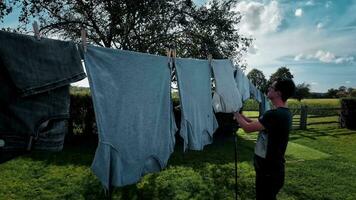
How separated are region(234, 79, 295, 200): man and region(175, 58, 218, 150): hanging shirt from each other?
0.77 meters

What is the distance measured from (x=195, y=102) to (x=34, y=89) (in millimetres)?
2292

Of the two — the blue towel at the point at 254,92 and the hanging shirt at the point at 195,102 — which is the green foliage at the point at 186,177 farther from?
the hanging shirt at the point at 195,102

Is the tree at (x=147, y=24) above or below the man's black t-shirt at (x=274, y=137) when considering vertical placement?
above

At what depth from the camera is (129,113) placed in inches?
133

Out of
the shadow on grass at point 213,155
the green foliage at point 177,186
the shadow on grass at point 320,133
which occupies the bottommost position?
the green foliage at point 177,186

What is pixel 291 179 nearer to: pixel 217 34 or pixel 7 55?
pixel 217 34

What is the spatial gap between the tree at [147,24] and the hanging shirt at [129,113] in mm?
6863

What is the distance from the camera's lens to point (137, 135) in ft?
11.3

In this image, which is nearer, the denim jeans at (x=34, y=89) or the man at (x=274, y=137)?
the denim jeans at (x=34, y=89)

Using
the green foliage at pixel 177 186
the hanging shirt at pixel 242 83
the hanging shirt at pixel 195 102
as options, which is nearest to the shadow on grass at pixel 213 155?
the green foliage at pixel 177 186

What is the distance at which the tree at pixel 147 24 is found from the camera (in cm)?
1043

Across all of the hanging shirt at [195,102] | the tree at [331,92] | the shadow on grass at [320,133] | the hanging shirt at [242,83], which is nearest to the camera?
the hanging shirt at [195,102]

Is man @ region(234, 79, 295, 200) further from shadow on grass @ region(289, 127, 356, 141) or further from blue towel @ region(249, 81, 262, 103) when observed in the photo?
shadow on grass @ region(289, 127, 356, 141)

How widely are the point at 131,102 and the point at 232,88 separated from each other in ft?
7.67
